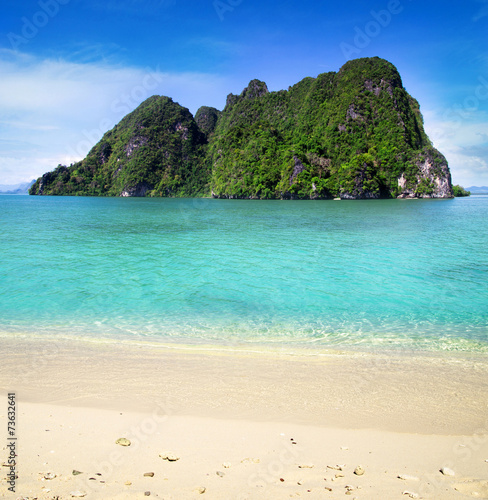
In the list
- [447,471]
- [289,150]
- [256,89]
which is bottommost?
[447,471]

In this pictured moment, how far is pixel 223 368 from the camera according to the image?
5.50 m

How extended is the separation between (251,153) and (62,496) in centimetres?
12495

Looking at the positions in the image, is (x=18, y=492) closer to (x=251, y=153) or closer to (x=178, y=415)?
(x=178, y=415)

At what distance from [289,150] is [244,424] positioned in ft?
388

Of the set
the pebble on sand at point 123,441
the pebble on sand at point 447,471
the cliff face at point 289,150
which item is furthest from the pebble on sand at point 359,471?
the cliff face at point 289,150

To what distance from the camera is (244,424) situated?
3.86 m

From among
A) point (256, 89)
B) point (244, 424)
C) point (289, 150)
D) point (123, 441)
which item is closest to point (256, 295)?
point (244, 424)

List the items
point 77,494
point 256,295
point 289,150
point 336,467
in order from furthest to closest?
point 289,150, point 256,295, point 336,467, point 77,494

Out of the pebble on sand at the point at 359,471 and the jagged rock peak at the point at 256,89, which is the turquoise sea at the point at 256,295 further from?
the jagged rock peak at the point at 256,89

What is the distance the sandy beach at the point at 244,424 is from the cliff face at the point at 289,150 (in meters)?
101

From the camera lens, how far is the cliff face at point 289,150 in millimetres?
107688

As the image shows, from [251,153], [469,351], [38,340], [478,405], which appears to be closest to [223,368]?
[478,405]

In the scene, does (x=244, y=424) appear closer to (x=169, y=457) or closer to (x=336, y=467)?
(x=169, y=457)

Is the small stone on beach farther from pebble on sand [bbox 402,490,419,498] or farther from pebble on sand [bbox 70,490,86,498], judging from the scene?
pebble on sand [bbox 70,490,86,498]
